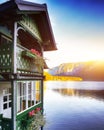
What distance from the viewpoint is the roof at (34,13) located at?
22.0ft

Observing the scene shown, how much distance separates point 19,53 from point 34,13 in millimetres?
3079

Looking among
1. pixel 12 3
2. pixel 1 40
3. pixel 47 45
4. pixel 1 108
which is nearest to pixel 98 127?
pixel 47 45

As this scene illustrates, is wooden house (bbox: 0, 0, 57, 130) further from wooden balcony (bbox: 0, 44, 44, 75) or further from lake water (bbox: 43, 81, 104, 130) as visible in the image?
lake water (bbox: 43, 81, 104, 130)

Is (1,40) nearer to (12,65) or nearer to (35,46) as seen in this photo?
(12,65)

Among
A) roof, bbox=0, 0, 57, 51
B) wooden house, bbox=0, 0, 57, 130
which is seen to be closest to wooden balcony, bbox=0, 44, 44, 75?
wooden house, bbox=0, 0, 57, 130

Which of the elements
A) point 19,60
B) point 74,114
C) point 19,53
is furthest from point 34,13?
point 74,114

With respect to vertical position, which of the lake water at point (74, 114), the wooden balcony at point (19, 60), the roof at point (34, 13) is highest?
the roof at point (34, 13)

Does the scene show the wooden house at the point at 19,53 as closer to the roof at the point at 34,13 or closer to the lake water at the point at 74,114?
the roof at the point at 34,13

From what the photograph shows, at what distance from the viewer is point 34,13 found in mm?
9508

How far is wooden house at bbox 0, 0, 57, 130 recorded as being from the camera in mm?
7012

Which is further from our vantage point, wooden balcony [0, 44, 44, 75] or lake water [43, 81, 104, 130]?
lake water [43, 81, 104, 130]

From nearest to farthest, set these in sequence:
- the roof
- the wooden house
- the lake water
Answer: the roof < the wooden house < the lake water

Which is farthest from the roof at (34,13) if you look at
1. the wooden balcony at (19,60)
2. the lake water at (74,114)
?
the lake water at (74,114)

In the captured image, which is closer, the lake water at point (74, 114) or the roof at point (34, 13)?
the roof at point (34, 13)
